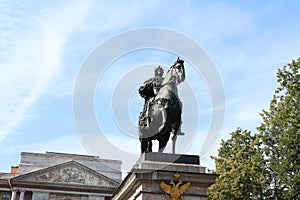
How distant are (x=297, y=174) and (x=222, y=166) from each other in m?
4.47

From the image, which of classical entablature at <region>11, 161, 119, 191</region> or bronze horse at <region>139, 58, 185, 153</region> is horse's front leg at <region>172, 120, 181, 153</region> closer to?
bronze horse at <region>139, 58, 185, 153</region>

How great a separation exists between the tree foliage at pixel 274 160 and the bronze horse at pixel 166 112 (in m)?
11.7

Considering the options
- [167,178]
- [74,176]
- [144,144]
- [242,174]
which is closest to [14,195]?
[74,176]

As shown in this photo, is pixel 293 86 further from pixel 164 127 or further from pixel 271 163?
pixel 164 127

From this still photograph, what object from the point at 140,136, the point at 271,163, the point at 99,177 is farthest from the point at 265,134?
the point at 99,177

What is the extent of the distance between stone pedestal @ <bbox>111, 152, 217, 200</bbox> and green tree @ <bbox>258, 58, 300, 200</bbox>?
500 inches

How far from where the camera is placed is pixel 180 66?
8867 mm

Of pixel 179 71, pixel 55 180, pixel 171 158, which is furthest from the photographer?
pixel 55 180

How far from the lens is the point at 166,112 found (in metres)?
8.59

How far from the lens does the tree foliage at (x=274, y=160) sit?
19.7 metres

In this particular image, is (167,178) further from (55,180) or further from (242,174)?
(55,180)

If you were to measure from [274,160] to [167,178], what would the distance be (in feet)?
46.2

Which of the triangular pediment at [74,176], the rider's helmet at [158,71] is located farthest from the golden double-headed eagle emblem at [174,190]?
the triangular pediment at [74,176]

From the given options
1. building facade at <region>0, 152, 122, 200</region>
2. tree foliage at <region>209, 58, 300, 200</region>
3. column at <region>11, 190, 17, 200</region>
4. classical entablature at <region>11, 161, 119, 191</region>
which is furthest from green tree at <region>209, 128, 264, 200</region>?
column at <region>11, 190, 17, 200</region>
